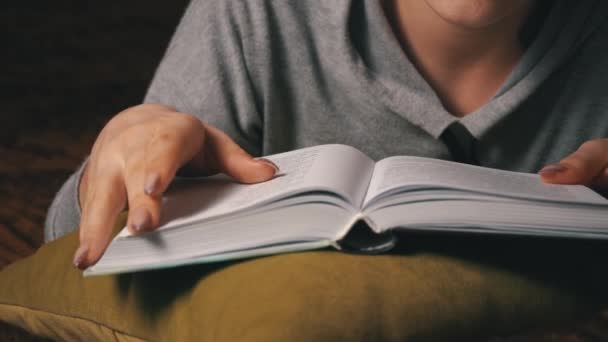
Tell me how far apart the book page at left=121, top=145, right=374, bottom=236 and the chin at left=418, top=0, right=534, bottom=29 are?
11.3 inches

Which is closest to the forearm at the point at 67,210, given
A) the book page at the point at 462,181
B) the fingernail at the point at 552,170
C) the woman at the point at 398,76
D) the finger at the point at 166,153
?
the woman at the point at 398,76

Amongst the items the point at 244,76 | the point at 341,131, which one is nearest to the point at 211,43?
the point at 244,76

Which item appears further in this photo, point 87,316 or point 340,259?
point 87,316

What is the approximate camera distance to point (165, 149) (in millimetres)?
658

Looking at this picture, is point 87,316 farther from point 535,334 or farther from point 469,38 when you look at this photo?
point 469,38

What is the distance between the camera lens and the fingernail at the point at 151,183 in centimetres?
62

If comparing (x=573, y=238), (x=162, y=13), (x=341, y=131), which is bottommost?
(x=162, y=13)

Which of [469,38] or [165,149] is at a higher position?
[165,149]

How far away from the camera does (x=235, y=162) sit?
707 mm

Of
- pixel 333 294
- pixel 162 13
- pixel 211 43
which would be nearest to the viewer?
pixel 333 294

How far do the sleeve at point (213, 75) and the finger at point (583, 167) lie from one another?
0.42 metres

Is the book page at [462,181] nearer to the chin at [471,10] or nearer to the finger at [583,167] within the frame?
the finger at [583,167]

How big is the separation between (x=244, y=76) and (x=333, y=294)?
0.50m

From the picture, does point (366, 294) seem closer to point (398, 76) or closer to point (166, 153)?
point (166, 153)
